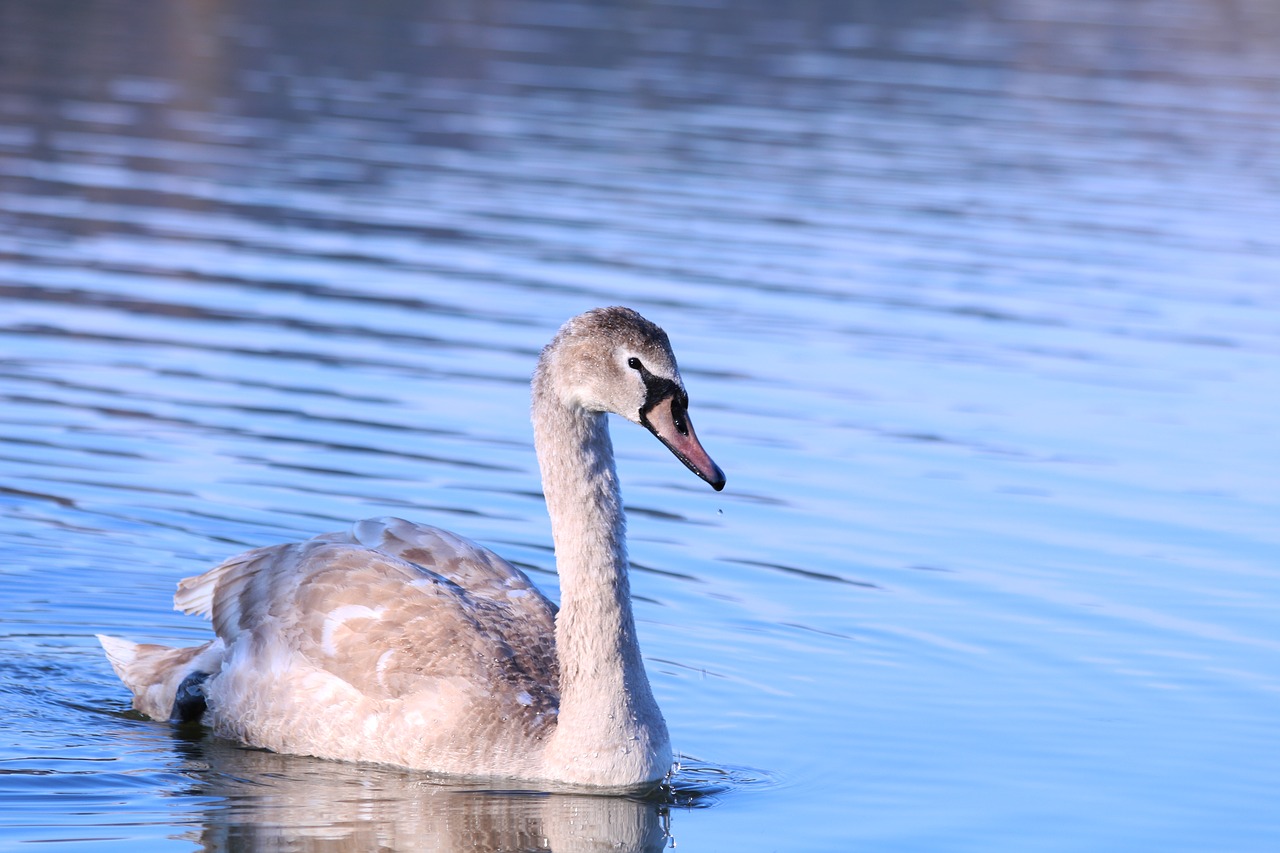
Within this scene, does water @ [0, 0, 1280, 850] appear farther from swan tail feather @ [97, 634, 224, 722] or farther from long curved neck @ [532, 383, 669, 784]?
long curved neck @ [532, 383, 669, 784]

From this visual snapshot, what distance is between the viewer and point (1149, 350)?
66.8 feet

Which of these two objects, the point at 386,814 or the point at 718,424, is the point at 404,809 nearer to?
the point at 386,814

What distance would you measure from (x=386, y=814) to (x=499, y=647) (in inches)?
45.9

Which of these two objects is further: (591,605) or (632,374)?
(591,605)

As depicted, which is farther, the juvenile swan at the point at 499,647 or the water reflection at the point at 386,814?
the juvenile swan at the point at 499,647

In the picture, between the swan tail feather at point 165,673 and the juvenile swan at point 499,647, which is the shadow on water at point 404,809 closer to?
the juvenile swan at point 499,647

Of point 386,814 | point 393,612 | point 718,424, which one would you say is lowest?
point 386,814

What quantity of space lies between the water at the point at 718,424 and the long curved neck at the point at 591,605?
324 mm

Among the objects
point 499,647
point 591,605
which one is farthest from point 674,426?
point 499,647

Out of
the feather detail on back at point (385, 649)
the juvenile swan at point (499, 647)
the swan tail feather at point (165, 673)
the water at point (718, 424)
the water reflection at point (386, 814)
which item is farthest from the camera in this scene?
the swan tail feather at point (165, 673)

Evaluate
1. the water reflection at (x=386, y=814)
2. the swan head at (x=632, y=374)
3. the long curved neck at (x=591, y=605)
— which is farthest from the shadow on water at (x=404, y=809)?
the swan head at (x=632, y=374)

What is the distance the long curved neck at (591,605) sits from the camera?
979cm

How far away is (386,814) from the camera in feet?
30.8

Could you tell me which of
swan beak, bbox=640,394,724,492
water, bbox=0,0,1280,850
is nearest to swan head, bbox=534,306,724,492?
swan beak, bbox=640,394,724,492
